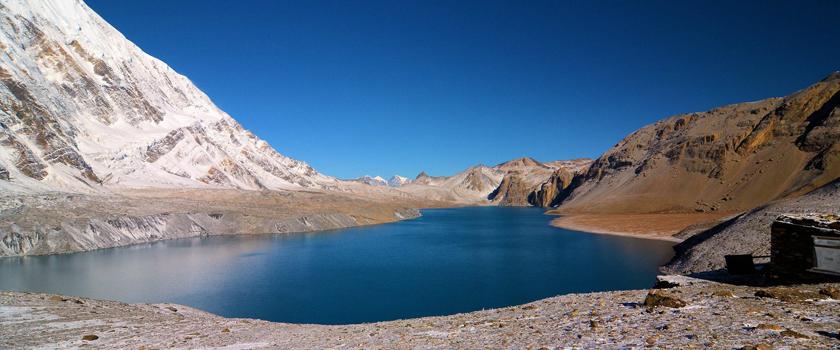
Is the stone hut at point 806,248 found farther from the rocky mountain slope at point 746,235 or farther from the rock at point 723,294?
the rocky mountain slope at point 746,235

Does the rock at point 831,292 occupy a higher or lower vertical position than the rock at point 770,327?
higher

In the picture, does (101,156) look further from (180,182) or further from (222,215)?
(222,215)

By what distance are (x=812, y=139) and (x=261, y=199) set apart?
124m

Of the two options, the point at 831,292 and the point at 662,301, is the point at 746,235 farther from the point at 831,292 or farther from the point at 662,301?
the point at 662,301

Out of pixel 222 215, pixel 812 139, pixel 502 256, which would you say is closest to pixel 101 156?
pixel 222 215

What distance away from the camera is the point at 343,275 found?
142ft

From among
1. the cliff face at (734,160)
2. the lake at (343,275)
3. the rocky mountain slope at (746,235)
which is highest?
the cliff face at (734,160)

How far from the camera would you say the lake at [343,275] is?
31.5 m

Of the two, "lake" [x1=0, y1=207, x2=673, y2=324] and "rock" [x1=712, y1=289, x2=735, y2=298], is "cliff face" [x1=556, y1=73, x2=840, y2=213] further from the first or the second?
"rock" [x1=712, y1=289, x2=735, y2=298]

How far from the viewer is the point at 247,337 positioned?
574 inches

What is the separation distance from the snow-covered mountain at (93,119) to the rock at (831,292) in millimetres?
87627

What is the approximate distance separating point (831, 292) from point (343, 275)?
37.9 meters

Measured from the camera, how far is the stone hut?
12.6m

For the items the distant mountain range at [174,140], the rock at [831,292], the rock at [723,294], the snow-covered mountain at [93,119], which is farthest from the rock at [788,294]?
the snow-covered mountain at [93,119]
